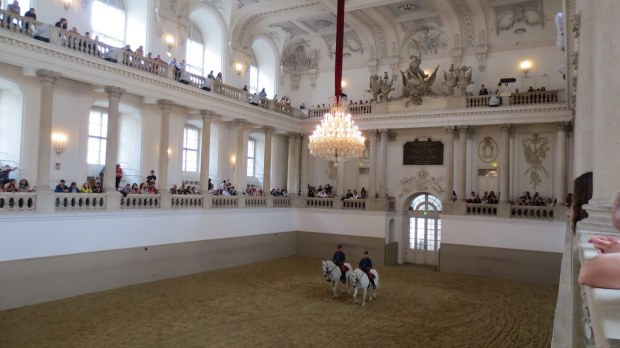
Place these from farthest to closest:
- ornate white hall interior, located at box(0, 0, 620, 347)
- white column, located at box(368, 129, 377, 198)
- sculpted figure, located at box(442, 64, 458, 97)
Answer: white column, located at box(368, 129, 377, 198) → sculpted figure, located at box(442, 64, 458, 97) → ornate white hall interior, located at box(0, 0, 620, 347)

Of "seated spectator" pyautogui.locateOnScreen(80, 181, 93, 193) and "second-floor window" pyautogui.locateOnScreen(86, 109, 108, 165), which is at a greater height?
"second-floor window" pyautogui.locateOnScreen(86, 109, 108, 165)

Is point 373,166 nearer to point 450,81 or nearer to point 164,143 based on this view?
point 450,81

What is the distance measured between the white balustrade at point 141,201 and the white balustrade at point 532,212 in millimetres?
15931

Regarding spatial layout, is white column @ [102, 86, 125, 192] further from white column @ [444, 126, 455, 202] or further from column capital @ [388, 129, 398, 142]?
white column @ [444, 126, 455, 202]

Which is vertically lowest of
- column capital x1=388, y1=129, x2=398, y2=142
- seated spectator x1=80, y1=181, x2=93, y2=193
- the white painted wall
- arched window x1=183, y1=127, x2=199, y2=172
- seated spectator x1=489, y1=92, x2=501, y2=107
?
the white painted wall

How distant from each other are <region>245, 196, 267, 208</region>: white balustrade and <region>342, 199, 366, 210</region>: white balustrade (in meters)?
4.48

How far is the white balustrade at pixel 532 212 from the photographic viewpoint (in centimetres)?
1995

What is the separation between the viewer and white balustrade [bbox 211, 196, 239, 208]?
20.7 meters

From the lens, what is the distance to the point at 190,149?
23.1 m

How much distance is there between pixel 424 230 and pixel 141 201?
14904mm

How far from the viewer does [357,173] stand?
26609mm

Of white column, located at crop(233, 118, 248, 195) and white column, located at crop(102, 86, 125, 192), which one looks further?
white column, located at crop(233, 118, 248, 195)

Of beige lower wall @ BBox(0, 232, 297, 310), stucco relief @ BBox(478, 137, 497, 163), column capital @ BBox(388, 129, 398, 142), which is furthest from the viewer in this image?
column capital @ BBox(388, 129, 398, 142)

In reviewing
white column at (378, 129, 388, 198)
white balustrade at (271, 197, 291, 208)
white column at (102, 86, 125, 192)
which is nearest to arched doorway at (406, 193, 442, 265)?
white column at (378, 129, 388, 198)
